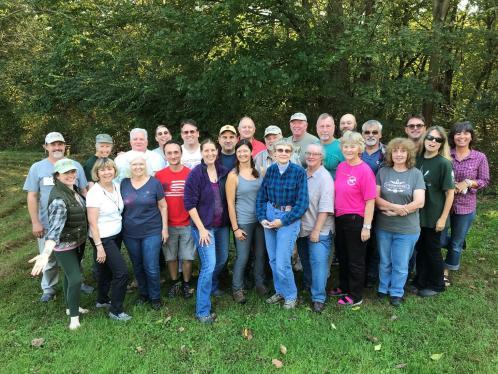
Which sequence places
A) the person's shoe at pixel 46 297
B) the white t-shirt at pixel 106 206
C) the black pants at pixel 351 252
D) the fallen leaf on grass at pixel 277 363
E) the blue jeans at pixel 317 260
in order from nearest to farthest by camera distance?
the fallen leaf on grass at pixel 277 363 → the white t-shirt at pixel 106 206 → the black pants at pixel 351 252 → the blue jeans at pixel 317 260 → the person's shoe at pixel 46 297

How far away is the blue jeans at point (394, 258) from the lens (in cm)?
457

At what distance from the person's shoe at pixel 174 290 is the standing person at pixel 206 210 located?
0.59 metres

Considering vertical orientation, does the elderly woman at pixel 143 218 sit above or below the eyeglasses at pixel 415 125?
below

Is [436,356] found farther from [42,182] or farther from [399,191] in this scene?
[42,182]

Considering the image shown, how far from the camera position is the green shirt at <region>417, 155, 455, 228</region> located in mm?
4496

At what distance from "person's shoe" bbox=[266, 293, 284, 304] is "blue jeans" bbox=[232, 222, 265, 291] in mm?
262


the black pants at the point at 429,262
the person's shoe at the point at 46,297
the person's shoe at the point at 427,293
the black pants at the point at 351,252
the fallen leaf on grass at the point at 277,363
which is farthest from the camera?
the person's shoe at the point at 46,297

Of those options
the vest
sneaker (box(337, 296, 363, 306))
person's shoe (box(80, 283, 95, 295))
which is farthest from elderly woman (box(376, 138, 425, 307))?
person's shoe (box(80, 283, 95, 295))

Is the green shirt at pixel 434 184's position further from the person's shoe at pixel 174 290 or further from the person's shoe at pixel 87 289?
the person's shoe at pixel 87 289

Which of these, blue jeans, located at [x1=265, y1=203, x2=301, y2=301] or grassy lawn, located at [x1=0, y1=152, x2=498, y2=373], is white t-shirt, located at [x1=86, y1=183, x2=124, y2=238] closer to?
grassy lawn, located at [x1=0, y1=152, x2=498, y2=373]

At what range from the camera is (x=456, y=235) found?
518 cm

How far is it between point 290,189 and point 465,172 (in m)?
2.39

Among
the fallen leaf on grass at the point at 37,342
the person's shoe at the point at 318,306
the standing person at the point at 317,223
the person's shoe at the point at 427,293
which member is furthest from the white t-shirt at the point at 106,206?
the person's shoe at the point at 427,293

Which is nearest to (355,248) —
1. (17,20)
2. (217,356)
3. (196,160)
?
(217,356)
